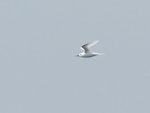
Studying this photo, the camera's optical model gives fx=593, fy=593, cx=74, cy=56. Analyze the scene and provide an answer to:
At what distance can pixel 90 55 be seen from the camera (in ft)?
184

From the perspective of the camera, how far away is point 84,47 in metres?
56.2

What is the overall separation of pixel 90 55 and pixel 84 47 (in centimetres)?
96
